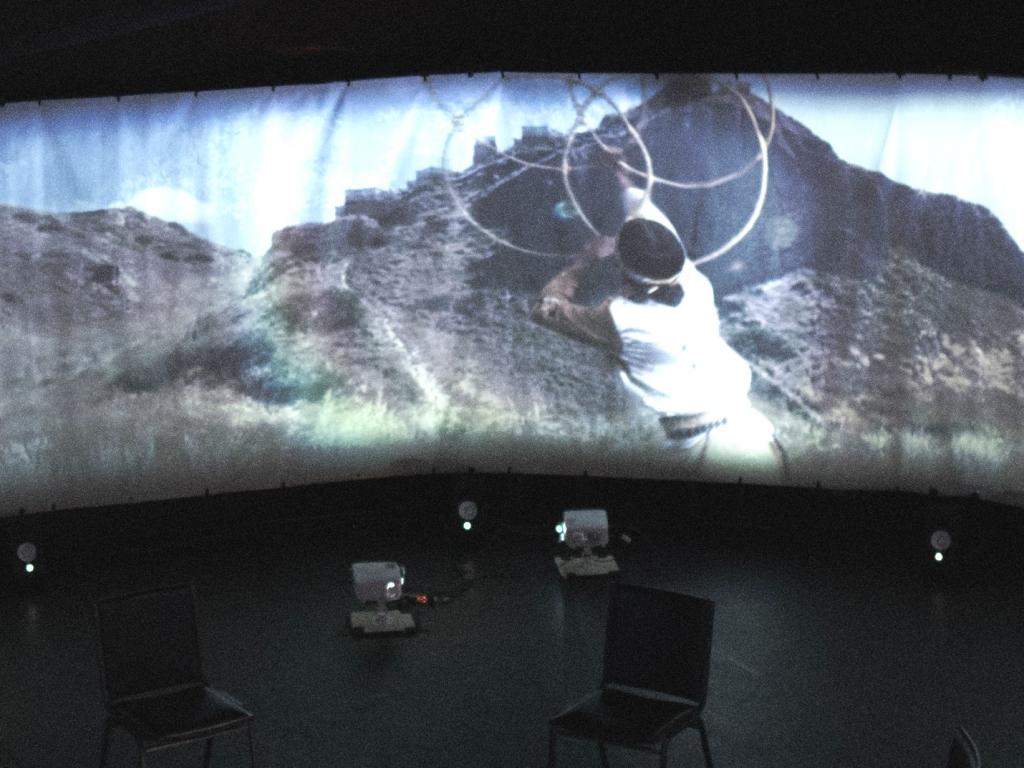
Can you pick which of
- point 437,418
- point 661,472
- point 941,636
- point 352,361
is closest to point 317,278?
point 352,361

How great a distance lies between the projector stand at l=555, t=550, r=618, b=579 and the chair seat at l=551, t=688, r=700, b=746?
2888 mm

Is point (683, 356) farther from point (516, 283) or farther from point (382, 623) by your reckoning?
point (382, 623)

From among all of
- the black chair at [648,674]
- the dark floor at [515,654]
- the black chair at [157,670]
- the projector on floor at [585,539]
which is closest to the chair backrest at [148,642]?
the black chair at [157,670]

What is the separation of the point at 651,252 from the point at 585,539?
183cm

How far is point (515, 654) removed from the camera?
24.7 feet

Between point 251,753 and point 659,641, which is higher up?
point 659,641

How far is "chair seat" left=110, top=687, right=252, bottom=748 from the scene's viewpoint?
544 cm

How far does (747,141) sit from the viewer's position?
9148mm

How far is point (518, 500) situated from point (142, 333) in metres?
2.54

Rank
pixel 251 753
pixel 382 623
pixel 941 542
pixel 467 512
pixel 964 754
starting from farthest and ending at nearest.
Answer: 1. pixel 467 512
2. pixel 941 542
3. pixel 382 623
4. pixel 251 753
5. pixel 964 754

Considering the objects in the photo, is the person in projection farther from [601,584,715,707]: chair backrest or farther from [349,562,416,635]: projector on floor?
[601,584,715,707]: chair backrest

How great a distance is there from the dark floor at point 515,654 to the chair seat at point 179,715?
0.65m

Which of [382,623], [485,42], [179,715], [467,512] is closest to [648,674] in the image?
[179,715]

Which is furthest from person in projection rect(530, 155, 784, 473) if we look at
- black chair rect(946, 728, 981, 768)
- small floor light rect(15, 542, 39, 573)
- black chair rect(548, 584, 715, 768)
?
black chair rect(946, 728, 981, 768)
